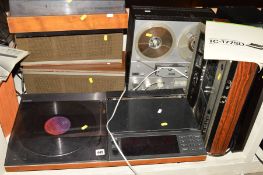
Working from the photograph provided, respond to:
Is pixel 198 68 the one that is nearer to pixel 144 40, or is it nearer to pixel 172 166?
pixel 144 40

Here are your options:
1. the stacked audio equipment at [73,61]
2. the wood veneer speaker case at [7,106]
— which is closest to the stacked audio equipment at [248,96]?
the stacked audio equipment at [73,61]

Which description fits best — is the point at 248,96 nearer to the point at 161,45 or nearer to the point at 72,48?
the point at 161,45

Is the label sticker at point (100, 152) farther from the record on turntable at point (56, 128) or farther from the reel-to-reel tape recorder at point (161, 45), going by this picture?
the reel-to-reel tape recorder at point (161, 45)

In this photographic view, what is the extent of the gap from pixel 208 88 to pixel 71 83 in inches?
17.9

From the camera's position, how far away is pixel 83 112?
0.89 meters

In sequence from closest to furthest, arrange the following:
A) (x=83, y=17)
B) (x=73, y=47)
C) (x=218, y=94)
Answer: (x=218, y=94)
(x=83, y=17)
(x=73, y=47)

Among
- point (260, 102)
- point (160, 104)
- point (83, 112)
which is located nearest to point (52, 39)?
point (83, 112)

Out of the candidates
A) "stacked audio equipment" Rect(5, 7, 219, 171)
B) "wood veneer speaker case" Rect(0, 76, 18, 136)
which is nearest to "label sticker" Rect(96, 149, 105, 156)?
"stacked audio equipment" Rect(5, 7, 219, 171)

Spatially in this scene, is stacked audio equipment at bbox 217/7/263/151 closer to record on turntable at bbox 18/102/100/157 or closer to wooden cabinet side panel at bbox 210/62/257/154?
wooden cabinet side panel at bbox 210/62/257/154

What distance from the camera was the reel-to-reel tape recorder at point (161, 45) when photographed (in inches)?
34.6

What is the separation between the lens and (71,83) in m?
1.00

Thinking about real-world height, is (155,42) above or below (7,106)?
above

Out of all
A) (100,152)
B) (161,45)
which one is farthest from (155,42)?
(100,152)

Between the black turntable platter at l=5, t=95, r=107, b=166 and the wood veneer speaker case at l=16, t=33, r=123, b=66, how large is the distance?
15 centimetres
